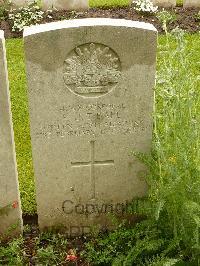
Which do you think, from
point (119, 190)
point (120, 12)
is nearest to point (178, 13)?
point (120, 12)

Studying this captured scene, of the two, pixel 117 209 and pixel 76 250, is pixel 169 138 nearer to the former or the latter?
pixel 117 209

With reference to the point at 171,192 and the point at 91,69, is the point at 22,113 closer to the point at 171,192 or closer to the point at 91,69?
the point at 91,69

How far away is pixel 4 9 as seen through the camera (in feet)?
27.9

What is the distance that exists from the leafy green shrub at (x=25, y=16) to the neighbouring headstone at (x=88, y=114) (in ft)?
14.6

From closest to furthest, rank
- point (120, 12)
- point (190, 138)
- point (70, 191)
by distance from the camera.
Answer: point (190, 138)
point (70, 191)
point (120, 12)

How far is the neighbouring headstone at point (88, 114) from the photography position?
12.1 ft

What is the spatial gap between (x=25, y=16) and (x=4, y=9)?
1.22 feet

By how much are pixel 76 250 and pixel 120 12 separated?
211 inches

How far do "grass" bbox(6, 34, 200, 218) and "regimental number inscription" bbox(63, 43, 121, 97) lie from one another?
1.15ft

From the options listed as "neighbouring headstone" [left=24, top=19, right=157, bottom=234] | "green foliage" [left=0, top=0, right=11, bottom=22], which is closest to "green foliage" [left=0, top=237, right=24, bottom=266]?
"neighbouring headstone" [left=24, top=19, right=157, bottom=234]

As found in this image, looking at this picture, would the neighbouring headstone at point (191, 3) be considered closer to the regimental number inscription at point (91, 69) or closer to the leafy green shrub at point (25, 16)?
the leafy green shrub at point (25, 16)

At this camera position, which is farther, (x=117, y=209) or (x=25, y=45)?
(x=117, y=209)

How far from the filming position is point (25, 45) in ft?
12.0

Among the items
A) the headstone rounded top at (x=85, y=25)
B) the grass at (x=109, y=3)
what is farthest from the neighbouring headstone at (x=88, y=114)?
the grass at (x=109, y=3)
